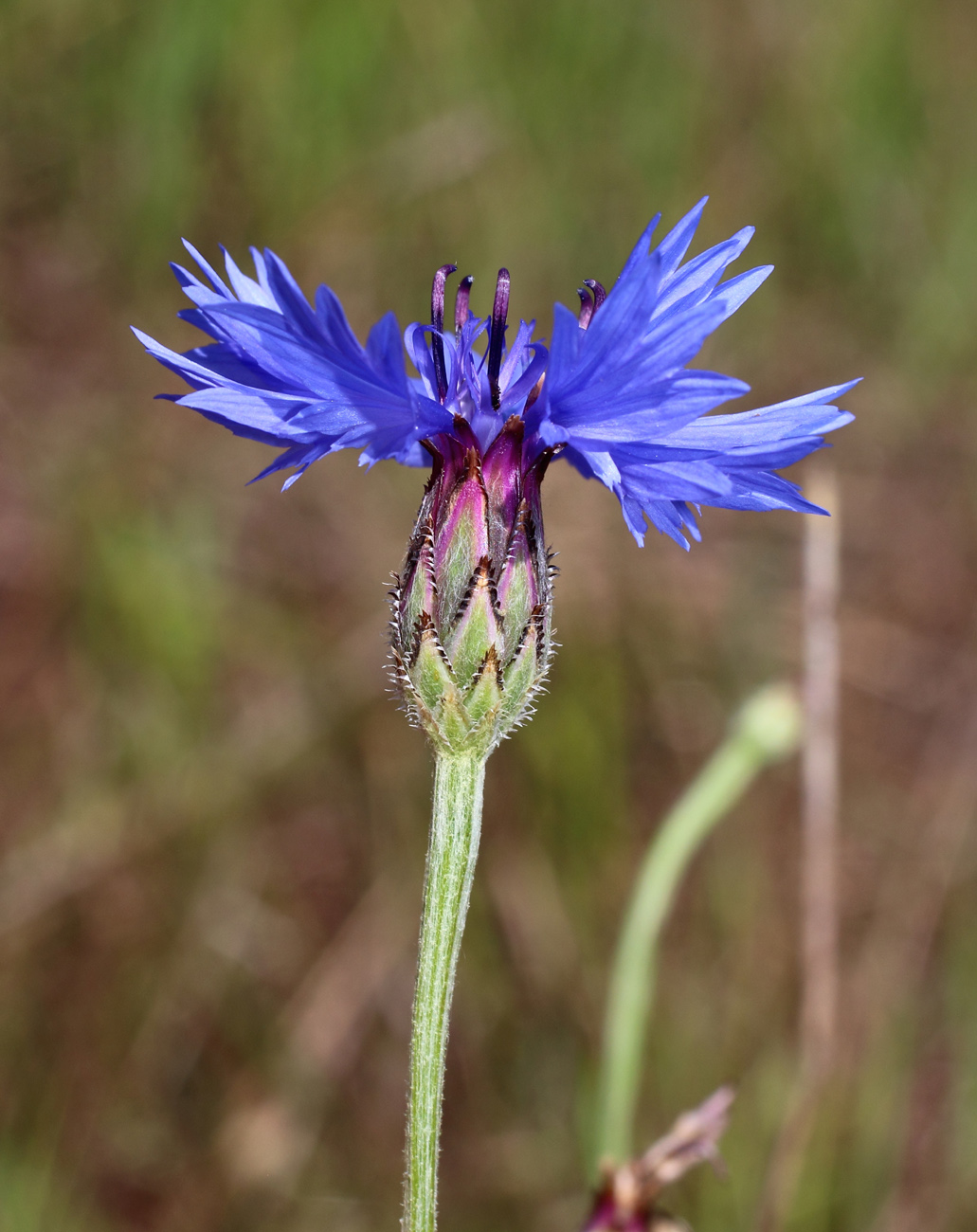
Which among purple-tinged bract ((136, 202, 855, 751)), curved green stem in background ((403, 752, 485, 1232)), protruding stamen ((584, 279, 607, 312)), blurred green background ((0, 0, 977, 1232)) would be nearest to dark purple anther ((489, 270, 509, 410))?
purple-tinged bract ((136, 202, 855, 751))

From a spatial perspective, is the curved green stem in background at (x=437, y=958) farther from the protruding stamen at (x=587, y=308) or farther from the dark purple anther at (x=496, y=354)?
the protruding stamen at (x=587, y=308)

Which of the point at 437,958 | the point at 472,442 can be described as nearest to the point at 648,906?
the point at 437,958

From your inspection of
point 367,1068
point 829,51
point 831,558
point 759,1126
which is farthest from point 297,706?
point 829,51

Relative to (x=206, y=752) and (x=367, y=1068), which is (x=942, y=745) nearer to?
(x=367, y=1068)

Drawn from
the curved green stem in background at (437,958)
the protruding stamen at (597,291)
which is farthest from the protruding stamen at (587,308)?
the curved green stem in background at (437,958)

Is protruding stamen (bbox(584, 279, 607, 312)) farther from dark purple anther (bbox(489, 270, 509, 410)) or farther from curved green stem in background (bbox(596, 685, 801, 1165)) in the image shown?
curved green stem in background (bbox(596, 685, 801, 1165))
